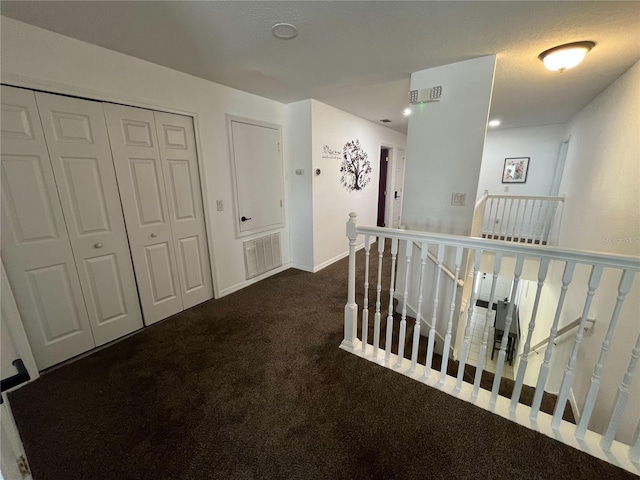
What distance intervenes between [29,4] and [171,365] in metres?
2.41

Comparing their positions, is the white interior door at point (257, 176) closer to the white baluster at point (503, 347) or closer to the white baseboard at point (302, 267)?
the white baseboard at point (302, 267)

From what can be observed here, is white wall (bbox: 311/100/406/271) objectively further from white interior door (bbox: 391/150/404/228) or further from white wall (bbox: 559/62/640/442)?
Answer: white wall (bbox: 559/62/640/442)

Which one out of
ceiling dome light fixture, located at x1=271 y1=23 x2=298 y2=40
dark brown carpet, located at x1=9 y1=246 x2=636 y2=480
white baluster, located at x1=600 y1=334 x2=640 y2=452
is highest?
ceiling dome light fixture, located at x1=271 y1=23 x2=298 y2=40

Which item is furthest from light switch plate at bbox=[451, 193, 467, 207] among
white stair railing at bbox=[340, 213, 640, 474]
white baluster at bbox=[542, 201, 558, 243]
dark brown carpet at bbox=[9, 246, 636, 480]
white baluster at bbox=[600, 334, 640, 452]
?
white baluster at bbox=[542, 201, 558, 243]

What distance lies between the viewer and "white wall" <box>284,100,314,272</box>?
11.3ft

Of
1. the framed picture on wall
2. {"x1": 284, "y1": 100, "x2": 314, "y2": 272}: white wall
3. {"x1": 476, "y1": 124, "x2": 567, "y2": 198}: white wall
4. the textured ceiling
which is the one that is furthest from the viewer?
the framed picture on wall

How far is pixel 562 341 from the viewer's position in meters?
2.76

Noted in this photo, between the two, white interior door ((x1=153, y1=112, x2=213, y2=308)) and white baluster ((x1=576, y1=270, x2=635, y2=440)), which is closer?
white baluster ((x1=576, y1=270, x2=635, y2=440))

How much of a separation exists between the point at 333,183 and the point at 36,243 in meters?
3.22

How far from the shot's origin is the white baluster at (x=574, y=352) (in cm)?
118

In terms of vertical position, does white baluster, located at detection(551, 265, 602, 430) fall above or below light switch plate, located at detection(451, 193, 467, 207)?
below

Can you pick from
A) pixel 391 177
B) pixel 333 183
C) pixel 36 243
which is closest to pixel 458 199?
pixel 333 183

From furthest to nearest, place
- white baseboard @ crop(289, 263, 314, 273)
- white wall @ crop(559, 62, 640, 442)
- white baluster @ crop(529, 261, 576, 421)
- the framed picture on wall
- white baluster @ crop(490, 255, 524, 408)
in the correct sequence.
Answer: the framed picture on wall < white baseboard @ crop(289, 263, 314, 273) < white wall @ crop(559, 62, 640, 442) < white baluster @ crop(490, 255, 524, 408) < white baluster @ crop(529, 261, 576, 421)

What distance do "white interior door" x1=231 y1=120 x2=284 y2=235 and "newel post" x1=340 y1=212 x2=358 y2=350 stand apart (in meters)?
1.71
